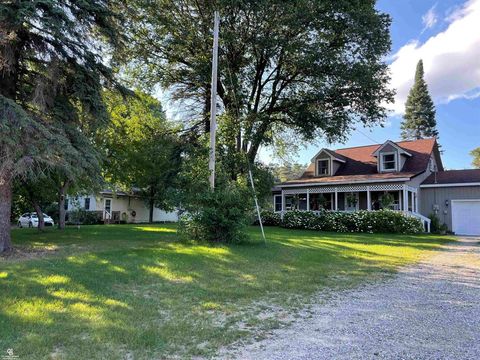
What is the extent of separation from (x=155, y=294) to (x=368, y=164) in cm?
2305

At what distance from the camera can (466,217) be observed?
2258cm

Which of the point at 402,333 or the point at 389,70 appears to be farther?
the point at 389,70

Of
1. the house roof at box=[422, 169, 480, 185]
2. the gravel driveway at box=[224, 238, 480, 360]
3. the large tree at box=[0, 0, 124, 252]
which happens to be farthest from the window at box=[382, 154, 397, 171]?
the large tree at box=[0, 0, 124, 252]

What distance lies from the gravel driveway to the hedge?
13.6 m

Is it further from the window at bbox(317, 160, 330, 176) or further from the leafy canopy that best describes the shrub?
the leafy canopy

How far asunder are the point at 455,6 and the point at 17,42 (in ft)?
53.1

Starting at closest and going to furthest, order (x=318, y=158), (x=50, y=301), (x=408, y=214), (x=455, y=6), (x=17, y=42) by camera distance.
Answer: (x=50, y=301) → (x=17, y=42) → (x=455, y=6) → (x=408, y=214) → (x=318, y=158)

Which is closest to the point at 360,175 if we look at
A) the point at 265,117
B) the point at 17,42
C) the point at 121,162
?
the point at 265,117

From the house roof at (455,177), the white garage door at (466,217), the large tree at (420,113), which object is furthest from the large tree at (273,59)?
the large tree at (420,113)

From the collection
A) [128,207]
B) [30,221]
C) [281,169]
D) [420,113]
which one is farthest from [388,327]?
[420,113]

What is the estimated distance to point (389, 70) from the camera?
20359mm

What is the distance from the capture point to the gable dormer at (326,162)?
26.8 metres

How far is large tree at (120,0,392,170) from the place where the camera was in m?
17.5

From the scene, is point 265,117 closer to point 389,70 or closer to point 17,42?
point 389,70
